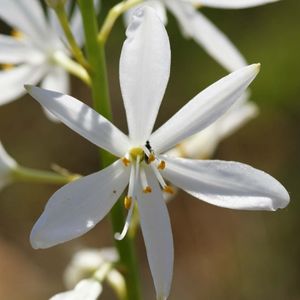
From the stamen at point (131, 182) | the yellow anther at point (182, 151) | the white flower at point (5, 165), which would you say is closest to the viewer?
the stamen at point (131, 182)

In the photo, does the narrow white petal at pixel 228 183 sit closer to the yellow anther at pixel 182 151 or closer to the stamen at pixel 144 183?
the stamen at pixel 144 183

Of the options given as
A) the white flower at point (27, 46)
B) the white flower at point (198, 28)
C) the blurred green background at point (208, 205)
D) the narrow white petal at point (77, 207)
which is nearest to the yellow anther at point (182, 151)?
the white flower at point (198, 28)

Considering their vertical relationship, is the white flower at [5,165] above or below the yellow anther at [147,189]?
below

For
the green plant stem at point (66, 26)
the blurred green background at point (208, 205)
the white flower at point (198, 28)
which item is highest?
the white flower at point (198, 28)

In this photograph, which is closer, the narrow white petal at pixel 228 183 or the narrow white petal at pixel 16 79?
the narrow white petal at pixel 228 183

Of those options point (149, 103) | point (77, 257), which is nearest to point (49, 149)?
point (77, 257)

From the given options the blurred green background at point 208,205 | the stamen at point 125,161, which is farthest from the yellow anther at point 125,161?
the blurred green background at point 208,205

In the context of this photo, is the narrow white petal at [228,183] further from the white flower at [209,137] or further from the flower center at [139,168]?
the white flower at [209,137]

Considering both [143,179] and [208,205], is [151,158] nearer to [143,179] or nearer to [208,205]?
[143,179]

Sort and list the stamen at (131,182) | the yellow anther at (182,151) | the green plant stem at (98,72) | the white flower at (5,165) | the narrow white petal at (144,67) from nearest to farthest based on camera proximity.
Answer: the narrow white petal at (144,67) → the stamen at (131,182) → the green plant stem at (98,72) → the white flower at (5,165) → the yellow anther at (182,151)
